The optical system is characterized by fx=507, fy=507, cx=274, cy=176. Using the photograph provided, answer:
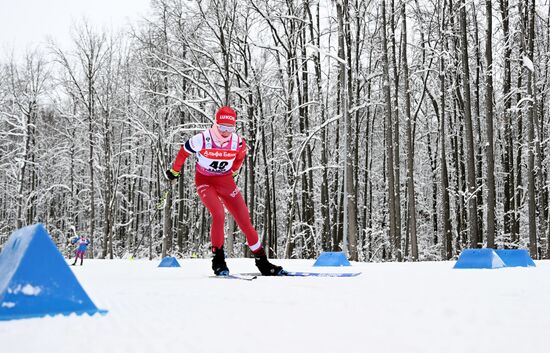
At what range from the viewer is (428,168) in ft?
117

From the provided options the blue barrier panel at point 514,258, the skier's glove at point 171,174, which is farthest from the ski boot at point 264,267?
the blue barrier panel at point 514,258

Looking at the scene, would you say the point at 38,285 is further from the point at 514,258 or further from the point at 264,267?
the point at 514,258

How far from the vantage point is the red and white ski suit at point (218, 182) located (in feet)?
20.7

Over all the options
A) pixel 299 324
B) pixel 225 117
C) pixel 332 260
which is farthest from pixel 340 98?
pixel 299 324

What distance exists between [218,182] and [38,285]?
3970mm

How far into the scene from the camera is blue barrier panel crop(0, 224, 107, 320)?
7.94ft

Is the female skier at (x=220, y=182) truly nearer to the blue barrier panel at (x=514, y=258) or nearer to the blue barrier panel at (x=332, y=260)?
the blue barrier panel at (x=332, y=260)

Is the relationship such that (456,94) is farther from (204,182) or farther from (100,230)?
(100,230)

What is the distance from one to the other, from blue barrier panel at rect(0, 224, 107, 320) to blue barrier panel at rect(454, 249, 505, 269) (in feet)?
19.1

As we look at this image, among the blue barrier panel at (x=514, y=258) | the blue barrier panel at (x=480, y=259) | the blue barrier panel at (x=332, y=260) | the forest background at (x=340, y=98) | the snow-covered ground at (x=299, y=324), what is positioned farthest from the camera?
the forest background at (x=340, y=98)

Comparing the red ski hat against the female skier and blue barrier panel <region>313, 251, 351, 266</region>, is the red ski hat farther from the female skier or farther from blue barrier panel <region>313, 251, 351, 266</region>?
blue barrier panel <region>313, 251, 351, 266</region>

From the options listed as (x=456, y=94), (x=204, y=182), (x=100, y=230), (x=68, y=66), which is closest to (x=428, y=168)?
(x=456, y=94)

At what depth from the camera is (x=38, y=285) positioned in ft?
8.23

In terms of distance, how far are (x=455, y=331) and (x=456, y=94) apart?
23074 millimetres
